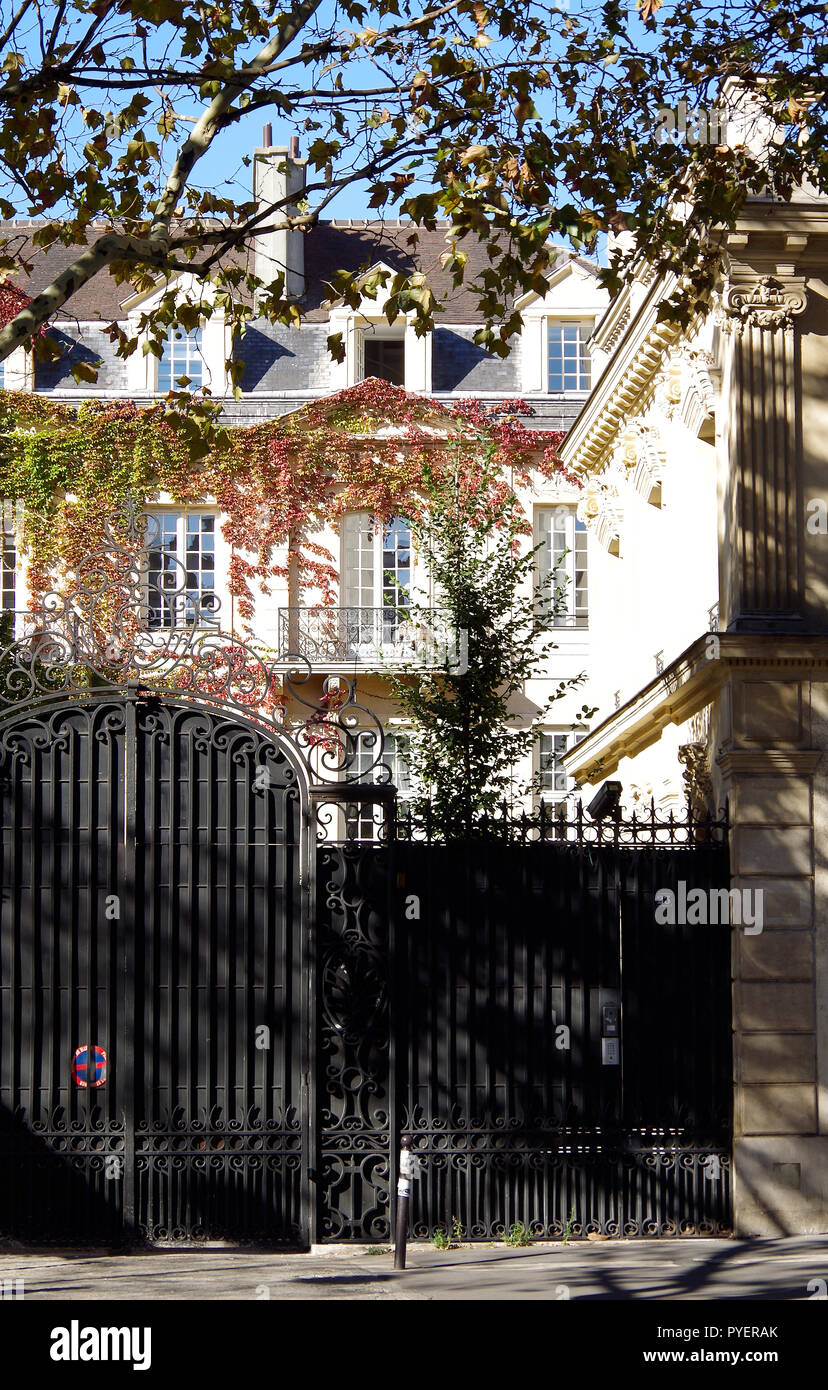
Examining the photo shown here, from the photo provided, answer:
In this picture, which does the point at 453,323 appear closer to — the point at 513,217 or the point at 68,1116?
the point at 513,217

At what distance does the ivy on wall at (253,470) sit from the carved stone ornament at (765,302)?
621 inches

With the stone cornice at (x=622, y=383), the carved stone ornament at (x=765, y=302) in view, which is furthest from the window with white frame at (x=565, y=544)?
the carved stone ornament at (x=765, y=302)

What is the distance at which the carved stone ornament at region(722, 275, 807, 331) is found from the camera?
12719 millimetres

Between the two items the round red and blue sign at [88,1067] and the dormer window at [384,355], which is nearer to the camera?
the round red and blue sign at [88,1067]

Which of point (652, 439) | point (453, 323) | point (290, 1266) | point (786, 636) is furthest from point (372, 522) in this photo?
point (290, 1266)

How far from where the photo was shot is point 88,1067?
11.2 meters

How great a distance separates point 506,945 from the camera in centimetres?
1146

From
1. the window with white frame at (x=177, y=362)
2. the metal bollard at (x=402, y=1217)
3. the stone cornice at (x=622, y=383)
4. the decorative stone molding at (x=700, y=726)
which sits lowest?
the metal bollard at (x=402, y=1217)

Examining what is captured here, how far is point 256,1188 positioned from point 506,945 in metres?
2.37

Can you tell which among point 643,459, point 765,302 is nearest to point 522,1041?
point 765,302

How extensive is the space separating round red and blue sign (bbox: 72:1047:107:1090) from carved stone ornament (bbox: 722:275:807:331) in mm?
7201

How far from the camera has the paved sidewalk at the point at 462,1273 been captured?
30.9 feet

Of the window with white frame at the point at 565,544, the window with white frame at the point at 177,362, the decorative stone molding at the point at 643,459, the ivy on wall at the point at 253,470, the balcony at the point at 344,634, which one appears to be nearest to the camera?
the decorative stone molding at the point at 643,459
